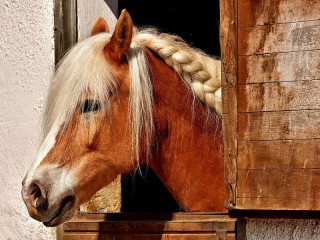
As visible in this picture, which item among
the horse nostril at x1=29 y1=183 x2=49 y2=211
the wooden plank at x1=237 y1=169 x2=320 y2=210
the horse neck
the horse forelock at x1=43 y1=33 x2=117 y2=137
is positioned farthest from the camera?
the horse neck

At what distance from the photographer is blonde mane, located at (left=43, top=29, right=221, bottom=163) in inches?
97.2

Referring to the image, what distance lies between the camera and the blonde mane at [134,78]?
2469 mm

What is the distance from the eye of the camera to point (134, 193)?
4.10 m

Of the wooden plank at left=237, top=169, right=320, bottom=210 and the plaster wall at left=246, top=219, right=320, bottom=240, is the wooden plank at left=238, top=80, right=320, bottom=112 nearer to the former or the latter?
the wooden plank at left=237, top=169, right=320, bottom=210

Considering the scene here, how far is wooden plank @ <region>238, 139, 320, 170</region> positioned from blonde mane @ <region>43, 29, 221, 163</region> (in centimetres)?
57

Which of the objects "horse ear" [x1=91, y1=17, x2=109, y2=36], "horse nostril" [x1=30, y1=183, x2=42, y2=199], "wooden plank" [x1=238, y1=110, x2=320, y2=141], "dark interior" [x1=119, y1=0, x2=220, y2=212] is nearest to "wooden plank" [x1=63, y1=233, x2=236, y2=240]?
"horse nostril" [x1=30, y1=183, x2=42, y2=199]

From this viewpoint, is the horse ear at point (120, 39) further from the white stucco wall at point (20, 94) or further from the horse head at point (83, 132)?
the white stucco wall at point (20, 94)

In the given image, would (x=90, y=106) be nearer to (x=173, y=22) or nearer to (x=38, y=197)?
→ (x=38, y=197)

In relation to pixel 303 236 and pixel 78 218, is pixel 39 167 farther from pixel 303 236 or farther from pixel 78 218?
pixel 303 236

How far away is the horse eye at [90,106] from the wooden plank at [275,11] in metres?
0.65

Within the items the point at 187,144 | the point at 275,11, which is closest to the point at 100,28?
the point at 187,144

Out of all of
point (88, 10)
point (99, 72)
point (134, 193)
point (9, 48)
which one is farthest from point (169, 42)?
point (134, 193)

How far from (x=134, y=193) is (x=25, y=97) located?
1.19 metres

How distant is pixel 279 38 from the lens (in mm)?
2014
